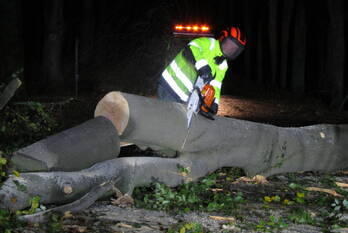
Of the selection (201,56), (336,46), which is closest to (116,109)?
(201,56)

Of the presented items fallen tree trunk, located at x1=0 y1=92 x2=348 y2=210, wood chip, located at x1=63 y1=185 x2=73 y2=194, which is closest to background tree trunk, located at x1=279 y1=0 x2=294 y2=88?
fallen tree trunk, located at x1=0 y1=92 x2=348 y2=210

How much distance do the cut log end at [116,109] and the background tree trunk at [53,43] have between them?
10843 millimetres

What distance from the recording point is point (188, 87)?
255 inches

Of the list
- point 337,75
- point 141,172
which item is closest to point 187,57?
point 141,172

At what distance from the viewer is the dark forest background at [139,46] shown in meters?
16.6

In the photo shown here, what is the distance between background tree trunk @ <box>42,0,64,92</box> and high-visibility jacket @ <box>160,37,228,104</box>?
1036cm

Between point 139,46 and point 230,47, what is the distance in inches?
474

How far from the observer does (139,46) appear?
18297mm

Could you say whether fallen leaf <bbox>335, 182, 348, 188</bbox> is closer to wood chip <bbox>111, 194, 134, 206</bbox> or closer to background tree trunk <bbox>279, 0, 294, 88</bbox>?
wood chip <bbox>111, 194, 134, 206</bbox>

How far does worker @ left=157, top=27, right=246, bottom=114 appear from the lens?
21.1ft

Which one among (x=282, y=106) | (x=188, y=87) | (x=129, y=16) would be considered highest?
(x=129, y=16)

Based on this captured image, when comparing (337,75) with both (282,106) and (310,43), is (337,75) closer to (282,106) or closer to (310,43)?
(282,106)

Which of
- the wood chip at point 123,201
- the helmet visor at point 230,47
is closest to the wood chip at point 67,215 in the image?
the wood chip at point 123,201

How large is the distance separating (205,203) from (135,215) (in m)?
0.97
